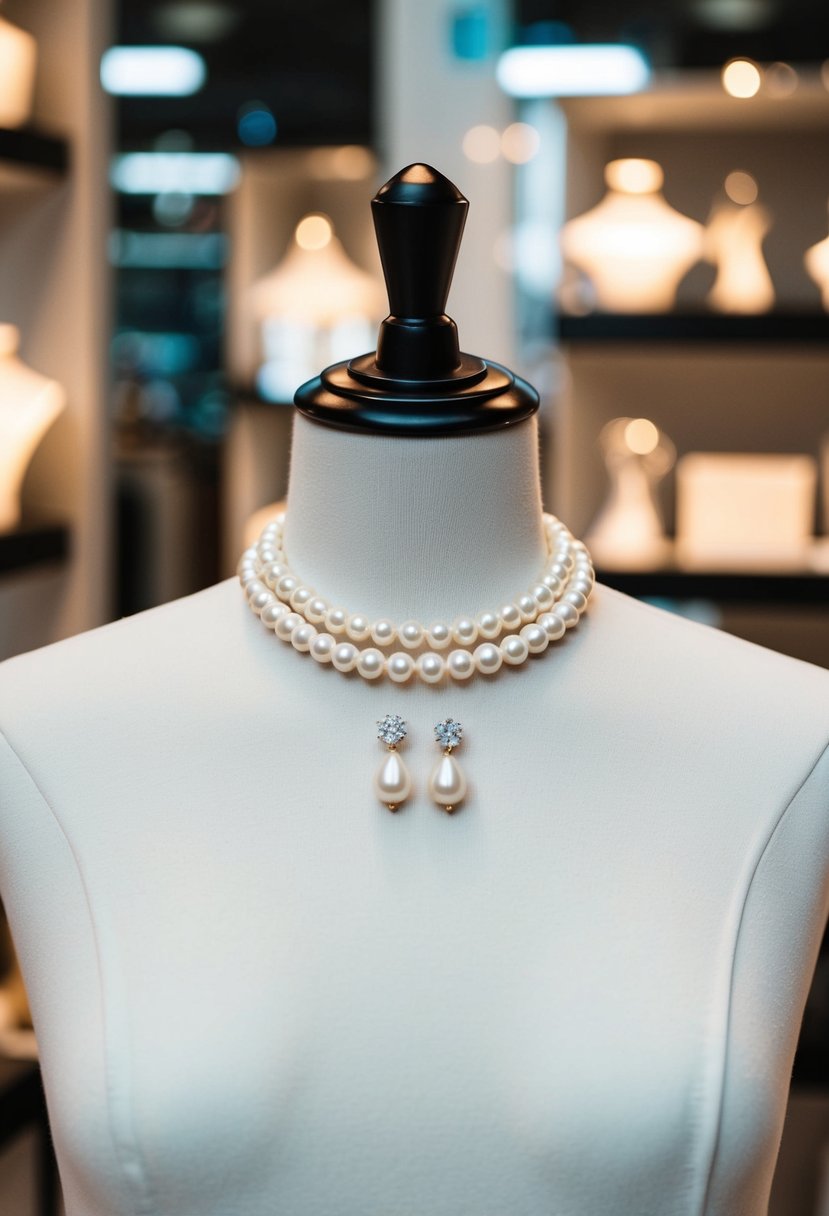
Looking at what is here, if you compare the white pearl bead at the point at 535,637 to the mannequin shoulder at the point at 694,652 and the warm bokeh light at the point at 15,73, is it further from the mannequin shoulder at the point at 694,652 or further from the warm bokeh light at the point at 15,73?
the warm bokeh light at the point at 15,73

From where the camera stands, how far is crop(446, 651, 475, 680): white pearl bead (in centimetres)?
79

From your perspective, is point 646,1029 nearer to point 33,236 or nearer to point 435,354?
point 435,354

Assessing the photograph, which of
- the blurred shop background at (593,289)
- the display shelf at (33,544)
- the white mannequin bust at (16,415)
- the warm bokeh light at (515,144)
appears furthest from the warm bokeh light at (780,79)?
the display shelf at (33,544)

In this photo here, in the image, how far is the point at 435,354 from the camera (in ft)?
2.56

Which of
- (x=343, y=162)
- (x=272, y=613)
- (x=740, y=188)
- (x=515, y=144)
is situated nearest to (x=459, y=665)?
(x=272, y=613)

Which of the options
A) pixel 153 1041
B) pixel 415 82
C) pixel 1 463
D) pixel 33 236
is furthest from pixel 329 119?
pixel 153 1041

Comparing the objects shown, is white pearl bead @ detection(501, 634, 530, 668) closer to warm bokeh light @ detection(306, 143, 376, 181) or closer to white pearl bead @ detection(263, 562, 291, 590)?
white pearl bead @ detection(263, 562, 291, 590)

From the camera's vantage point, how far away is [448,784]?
0.75 meters

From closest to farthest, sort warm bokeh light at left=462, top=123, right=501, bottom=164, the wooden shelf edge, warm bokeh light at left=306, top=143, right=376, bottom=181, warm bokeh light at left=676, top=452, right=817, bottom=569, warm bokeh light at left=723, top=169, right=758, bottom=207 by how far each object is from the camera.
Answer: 1. the wooden shelf edge
2. warm bokeh light at left=676, top=452, right=817, bottom=569
3. warm bokeh light at left=723, top=169, right=758, bottom=207
4. warm bokeh light at left=462, top=123, right=501, bottom=164
5. warm bokeh light at left=306, top=143, right=376, bottom=181

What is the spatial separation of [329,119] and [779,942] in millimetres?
3435

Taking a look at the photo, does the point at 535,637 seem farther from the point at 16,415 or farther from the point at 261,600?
the point at 16,415

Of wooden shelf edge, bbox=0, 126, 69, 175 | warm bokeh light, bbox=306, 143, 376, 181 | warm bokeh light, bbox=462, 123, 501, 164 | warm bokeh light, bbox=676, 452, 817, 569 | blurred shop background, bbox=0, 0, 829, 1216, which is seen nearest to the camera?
wooden shelf edge, bbox=0, 126, 69, 175

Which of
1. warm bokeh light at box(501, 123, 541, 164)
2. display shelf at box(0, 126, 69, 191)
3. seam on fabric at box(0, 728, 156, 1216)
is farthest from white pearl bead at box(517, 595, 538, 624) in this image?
warm bokeh light at box(501, 123, 541, 164)

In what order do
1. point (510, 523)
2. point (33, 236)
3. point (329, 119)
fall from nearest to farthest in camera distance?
point (510, 523), point (33, 236), point (329, 119)
